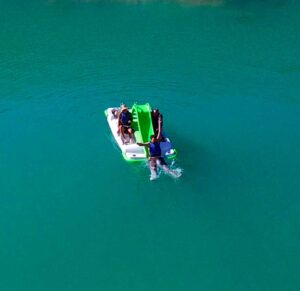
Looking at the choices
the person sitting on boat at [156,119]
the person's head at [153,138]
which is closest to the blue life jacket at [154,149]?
the person's head at [153,138]

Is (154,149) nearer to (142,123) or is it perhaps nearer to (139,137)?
(139,137)

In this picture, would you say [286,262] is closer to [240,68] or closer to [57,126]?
[57,126]

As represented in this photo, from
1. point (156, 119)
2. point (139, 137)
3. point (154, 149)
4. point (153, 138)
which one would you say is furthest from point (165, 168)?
point (156, 119)

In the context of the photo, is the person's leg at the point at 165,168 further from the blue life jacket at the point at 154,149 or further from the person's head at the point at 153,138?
the person's head at the point at 153,138

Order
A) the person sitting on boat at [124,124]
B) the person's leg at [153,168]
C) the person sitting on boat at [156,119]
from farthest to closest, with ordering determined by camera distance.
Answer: the person sitting on boat at [124,124] < the person sitting on boat at [156,119] < the person's leg at [153,168]

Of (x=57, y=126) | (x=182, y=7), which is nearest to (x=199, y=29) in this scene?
(x=182, y=7)

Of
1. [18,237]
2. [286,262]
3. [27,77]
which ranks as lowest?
[286,262]

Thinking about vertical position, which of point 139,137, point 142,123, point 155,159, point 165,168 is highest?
point 142,123

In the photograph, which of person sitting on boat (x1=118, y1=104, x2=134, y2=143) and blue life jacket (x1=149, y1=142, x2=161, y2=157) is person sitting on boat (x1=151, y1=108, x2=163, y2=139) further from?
blue life jacket (x1=149, y1=142, x2=161, y2=157)
